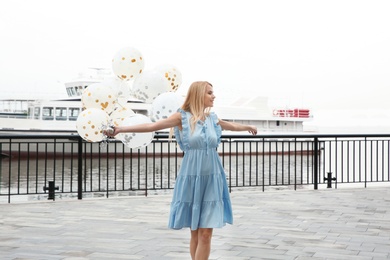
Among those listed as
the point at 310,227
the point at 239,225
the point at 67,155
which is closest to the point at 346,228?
the point at 310,227

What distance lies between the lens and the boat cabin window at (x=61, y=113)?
129ft

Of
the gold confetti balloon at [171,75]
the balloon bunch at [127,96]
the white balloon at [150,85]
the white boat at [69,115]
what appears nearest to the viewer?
the balloon bunch at [127,96]

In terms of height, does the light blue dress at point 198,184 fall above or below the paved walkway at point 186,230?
above

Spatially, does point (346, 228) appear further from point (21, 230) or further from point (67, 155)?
point (67, 155)

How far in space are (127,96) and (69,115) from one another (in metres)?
34.5

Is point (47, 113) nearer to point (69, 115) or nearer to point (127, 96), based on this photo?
point (69, 115)

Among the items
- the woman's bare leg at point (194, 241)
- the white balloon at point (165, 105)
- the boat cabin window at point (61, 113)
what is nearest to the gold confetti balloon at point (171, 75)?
the white balloon at point (165, 105)

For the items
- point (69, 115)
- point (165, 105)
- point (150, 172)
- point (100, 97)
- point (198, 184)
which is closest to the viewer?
point (198, 184)

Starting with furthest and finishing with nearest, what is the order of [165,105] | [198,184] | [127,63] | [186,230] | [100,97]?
[186,230] < [127,63] < [100,97] < [165,105] < [198,184]

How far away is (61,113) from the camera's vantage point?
39688mm

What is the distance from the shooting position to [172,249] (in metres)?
5.08

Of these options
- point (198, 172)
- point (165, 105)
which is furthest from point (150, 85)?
point (198, 172)

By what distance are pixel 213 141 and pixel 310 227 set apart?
3.11 m

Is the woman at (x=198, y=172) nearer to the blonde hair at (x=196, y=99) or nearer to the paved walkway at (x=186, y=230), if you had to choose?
the blonde hair at (x=196, y=99)
